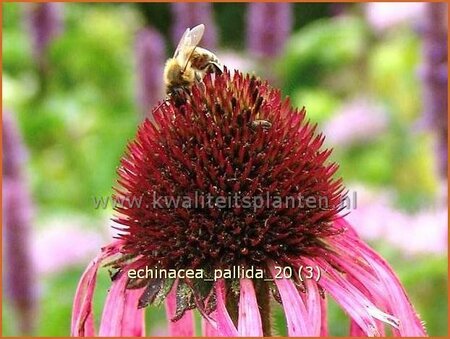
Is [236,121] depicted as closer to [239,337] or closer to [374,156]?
[239,337]

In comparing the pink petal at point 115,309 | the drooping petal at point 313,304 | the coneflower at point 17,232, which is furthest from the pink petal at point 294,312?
the coneflower at point 17,232

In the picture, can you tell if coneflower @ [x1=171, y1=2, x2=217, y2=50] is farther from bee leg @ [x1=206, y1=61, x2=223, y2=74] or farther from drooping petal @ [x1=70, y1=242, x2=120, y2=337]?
drooping petal @ [x1=70, y1=242, x2=120, y2=337]

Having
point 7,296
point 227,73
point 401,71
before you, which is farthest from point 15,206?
point 401,71

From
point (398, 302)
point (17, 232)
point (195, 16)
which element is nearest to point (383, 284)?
point (398, 302)

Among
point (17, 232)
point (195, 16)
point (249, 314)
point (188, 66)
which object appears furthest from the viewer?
point (195, 16)

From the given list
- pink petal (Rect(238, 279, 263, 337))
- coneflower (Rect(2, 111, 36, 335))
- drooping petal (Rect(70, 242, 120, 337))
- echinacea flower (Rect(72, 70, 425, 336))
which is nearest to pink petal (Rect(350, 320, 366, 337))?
echinacea flower (Rect(72, 70, 425, 336))

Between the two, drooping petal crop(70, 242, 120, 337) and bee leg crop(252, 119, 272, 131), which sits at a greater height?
bee leg crop(252, 119, 272, 131)

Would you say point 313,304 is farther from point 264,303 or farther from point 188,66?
point 188,66
